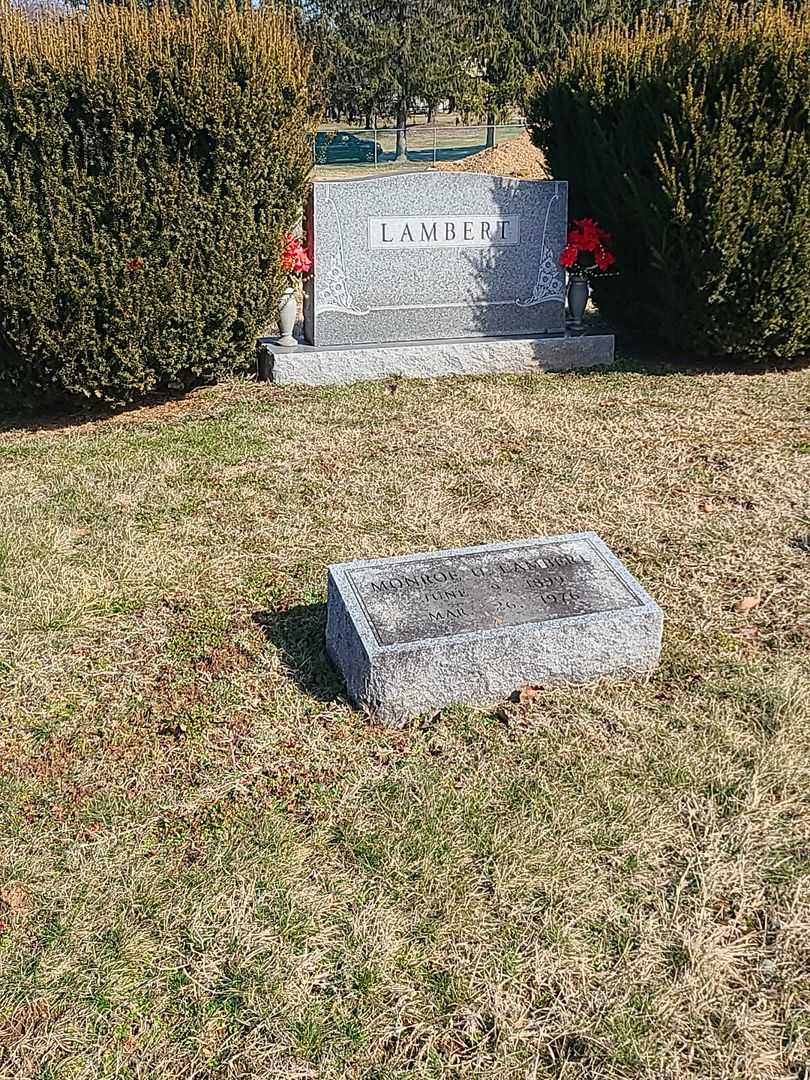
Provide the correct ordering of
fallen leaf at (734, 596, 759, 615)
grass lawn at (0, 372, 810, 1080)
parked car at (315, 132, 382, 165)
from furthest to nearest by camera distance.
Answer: parked car at (315, 132, 382, 165), fallen leaf at (734, 596, 759, 615), grass lawn at (0, 372, 810, 1080)

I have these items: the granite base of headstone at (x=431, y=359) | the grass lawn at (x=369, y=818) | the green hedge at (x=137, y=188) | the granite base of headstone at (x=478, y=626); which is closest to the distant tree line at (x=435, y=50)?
the granite base of headstone at (x=431, y=359)

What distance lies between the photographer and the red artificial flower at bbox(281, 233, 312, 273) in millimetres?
6766

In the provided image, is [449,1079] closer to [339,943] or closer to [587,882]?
[339,943]

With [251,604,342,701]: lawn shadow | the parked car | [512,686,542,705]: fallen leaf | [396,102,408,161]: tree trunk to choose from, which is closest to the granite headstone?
[251,604,342,701]: lawn shadow

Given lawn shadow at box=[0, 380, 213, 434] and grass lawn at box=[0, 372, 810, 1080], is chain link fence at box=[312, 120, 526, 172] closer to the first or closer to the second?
lawn shadow at box=[0, 380, 213, 434]

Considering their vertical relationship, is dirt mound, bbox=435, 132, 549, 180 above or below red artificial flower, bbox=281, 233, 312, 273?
above

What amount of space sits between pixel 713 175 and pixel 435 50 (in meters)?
34.8

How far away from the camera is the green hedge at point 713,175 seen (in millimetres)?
6479

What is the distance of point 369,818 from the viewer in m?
2.67

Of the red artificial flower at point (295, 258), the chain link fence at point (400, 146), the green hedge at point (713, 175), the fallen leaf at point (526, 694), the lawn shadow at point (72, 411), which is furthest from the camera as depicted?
the chain link fence at point (400, 146)

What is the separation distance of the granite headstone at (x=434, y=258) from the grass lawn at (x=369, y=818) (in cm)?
274

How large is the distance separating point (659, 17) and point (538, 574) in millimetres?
7175

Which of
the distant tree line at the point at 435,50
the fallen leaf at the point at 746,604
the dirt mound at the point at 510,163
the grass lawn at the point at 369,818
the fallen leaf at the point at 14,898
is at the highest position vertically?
the distant tree line at the point at 435,50

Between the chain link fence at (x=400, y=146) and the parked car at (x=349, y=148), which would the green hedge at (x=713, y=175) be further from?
the parked car at (x=349, y=148)
